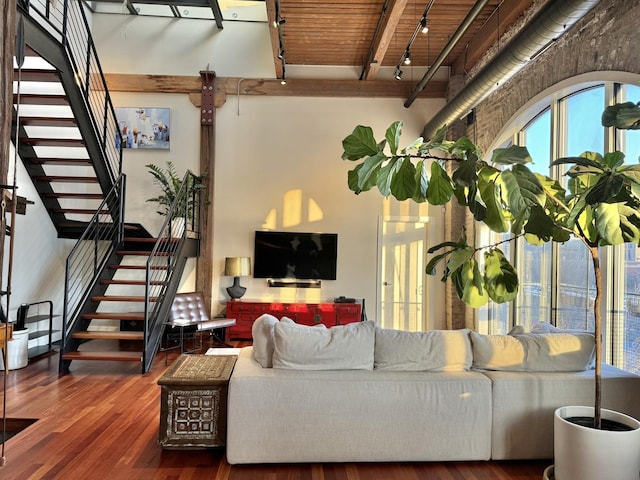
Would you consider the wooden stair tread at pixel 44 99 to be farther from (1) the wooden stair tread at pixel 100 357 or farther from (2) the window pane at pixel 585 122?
(2) the window pane at pixel 585 122

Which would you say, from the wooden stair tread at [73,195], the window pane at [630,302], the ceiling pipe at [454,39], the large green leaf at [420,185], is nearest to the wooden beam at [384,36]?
the ceiling pipe at [454,39]

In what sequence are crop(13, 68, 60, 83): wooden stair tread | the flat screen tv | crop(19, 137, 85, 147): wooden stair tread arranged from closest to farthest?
crop(13, 68, 60, 83): wooden stair tread
crop(19, 137, 85, 147): wooden stair tread
the flat screen tv

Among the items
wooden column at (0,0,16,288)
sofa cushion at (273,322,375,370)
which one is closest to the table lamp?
sofa cushion at (273,322,375,370)

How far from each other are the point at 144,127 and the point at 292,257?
10.7 ft

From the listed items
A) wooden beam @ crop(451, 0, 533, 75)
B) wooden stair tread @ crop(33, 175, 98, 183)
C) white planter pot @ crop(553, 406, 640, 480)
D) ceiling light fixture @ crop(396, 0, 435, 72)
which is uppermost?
wooden beam @ crop(451, 0, 533, 75)

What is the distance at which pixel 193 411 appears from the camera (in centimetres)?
275

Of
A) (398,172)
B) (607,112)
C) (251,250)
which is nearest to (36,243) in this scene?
(251,250)

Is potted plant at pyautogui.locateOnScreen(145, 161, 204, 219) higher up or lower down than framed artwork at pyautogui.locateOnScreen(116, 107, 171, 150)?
lower down

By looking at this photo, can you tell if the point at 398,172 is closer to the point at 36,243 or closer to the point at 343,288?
the point at 343,288

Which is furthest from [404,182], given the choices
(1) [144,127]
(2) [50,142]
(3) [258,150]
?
(1) [144,127]

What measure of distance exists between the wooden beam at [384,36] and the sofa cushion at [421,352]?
3.42 m

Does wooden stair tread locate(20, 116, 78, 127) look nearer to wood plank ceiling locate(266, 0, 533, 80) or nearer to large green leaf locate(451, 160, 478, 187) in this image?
wood plank ceiling locate(266, 0, 533, 80)

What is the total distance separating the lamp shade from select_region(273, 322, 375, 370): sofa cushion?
390cm

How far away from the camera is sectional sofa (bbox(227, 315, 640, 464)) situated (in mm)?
2635
